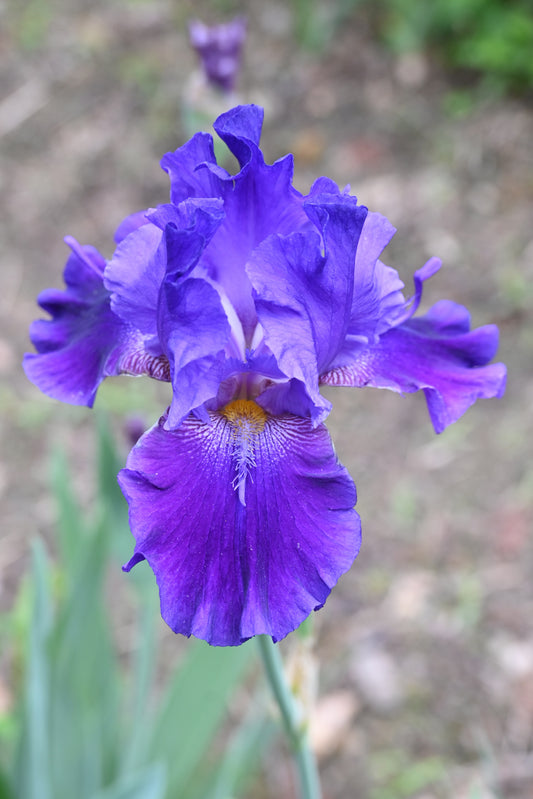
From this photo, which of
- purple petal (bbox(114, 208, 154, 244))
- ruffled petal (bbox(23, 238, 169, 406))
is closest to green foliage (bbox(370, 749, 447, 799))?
ruffled petal (bbox(23, 238, 169, 406))

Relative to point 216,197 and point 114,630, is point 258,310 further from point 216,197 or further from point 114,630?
point 114,630

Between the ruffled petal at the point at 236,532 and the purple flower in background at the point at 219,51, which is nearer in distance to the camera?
the ruffled petal at the point at 236,532

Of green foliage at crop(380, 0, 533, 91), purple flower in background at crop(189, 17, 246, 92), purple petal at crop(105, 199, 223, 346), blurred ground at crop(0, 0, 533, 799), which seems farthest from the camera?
green foliage at crop(380, 0, 533, 91)

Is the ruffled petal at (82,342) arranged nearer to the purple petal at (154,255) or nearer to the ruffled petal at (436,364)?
the purple petal at (154,255)

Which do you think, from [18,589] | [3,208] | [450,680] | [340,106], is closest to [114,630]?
[18,589]

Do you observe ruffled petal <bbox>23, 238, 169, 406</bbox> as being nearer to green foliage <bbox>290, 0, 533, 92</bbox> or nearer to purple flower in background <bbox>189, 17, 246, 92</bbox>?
purple flower in background <bbox>189, 17, 246, 92</bbox>

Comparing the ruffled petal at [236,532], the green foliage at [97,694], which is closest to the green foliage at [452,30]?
the green foliage at [97,694]
